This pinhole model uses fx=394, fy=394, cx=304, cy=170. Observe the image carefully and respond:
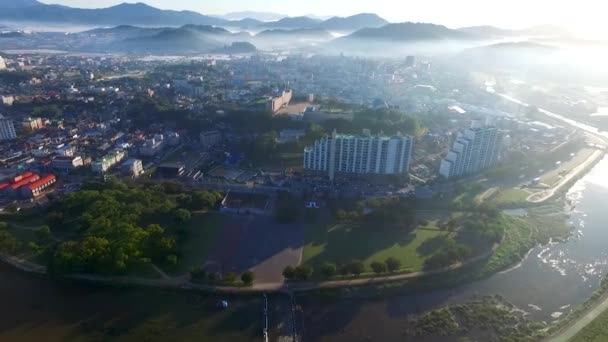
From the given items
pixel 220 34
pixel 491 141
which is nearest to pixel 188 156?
pixel 491 141

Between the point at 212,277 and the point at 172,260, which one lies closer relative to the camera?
the point at 212,277

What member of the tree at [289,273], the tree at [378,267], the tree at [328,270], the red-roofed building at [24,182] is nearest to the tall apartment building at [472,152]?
the tree at [378,267]

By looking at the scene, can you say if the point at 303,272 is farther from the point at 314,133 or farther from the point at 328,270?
the point at 314,133

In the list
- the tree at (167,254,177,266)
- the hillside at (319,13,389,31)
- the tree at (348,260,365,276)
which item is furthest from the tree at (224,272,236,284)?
the hillside at (319,13,389,31)

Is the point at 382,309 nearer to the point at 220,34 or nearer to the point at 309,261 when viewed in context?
the point at 309,261

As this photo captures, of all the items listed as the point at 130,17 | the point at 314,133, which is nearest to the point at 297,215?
the point at 314,133
